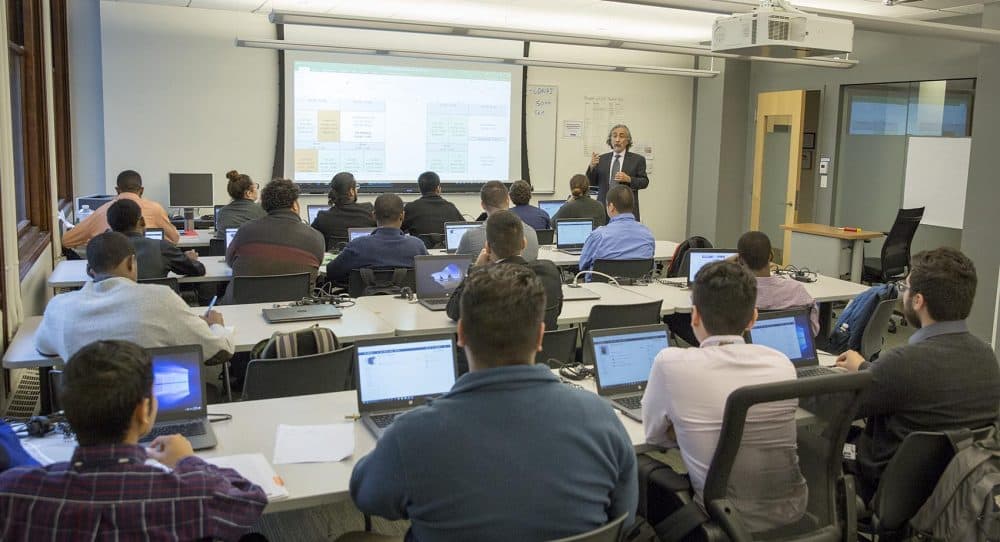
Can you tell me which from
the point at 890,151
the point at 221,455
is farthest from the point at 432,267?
the point at 890,151

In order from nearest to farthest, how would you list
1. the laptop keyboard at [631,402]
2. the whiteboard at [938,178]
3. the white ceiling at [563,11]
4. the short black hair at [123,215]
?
the laptop keyboard at [631,402] → the short black hair at [123,215] → the white ceiling at [563,11] → the whiteboard at [938,178]

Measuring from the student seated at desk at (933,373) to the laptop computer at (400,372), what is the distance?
1.40 meters

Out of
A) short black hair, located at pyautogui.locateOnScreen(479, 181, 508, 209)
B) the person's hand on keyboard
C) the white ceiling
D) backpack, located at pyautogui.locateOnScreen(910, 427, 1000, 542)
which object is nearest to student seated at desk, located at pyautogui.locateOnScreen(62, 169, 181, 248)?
short black hair, located at pyautogui.locateOnScreen(479, 181, 508, 209)

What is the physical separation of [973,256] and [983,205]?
0.45 meters

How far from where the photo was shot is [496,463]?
172 cm

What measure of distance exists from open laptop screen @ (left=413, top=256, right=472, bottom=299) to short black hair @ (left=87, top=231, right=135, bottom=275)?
71.4 inches

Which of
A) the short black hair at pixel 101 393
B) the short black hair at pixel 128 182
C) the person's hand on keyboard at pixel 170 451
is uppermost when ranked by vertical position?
the short black hair at pixel 128 182

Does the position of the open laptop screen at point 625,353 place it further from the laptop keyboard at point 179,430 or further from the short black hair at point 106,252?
the short black hair at point 106,252

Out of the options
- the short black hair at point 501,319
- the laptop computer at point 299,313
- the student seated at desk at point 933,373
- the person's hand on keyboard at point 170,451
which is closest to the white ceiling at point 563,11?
the laptop computer at point 299,313

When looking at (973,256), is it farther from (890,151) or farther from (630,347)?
(630,347)

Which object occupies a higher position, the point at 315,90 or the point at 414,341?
the point at 315,90

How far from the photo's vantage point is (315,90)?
376 inches

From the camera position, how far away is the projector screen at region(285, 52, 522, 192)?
957 cm

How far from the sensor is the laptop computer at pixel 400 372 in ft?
9.43
